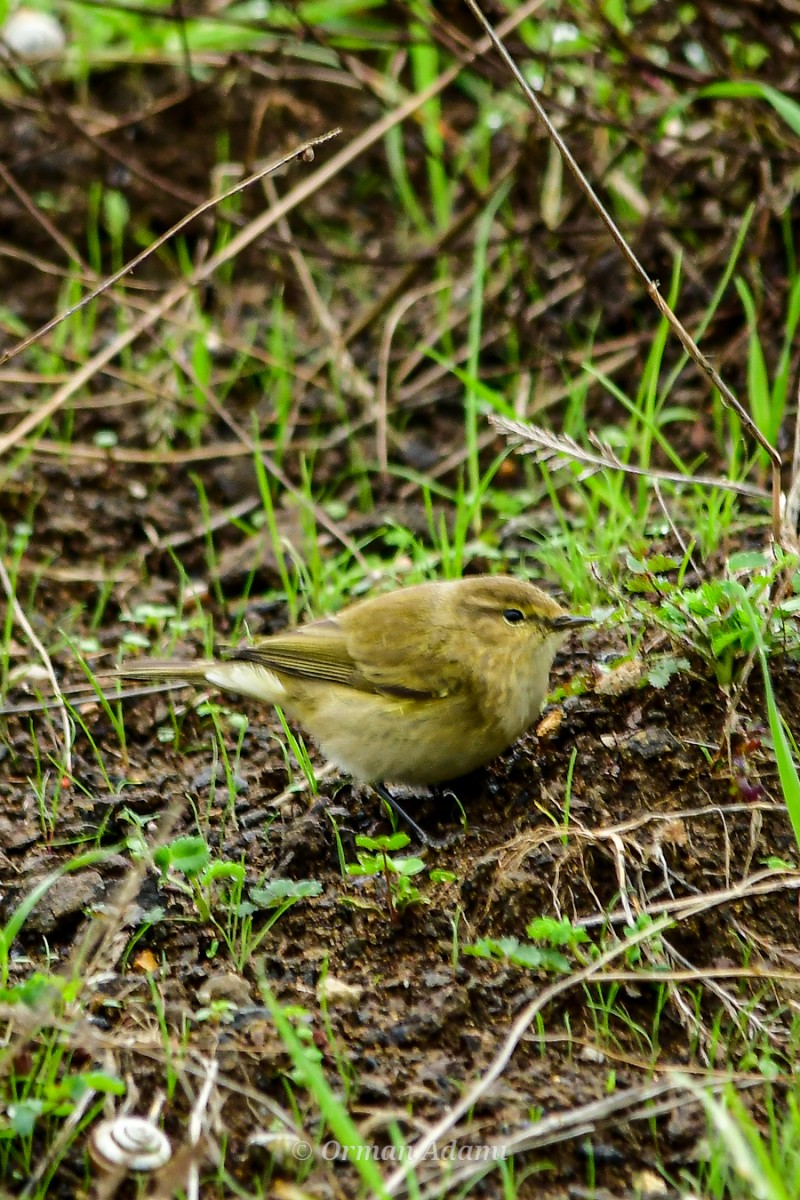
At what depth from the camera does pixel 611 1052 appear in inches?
142

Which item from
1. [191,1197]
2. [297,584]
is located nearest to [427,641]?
[297,584]

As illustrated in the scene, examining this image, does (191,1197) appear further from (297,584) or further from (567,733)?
(297,584)

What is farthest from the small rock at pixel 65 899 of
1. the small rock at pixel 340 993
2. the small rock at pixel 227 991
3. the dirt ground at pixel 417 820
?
the small rock at pixel 340 993

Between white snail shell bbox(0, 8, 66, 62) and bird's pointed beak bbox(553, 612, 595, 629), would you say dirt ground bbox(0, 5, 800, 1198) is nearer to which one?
bird's pointed beak bbox(553, 612, 595, 629)

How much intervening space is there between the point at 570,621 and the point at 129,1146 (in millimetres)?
2131

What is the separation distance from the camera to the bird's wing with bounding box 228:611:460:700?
471 cm

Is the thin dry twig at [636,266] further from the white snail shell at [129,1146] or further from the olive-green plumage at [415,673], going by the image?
the white snail shell at [129,1146]

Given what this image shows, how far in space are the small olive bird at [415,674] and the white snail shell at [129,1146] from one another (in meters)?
1.55

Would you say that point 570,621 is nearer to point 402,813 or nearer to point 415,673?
point 415,673

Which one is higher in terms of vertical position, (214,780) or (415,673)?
(415,673)

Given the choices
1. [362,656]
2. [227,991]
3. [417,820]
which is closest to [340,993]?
[227,991]

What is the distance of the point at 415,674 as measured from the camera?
472 cm

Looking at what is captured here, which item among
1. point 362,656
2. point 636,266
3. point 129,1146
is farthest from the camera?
point 362,656

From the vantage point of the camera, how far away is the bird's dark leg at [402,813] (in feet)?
14.5
